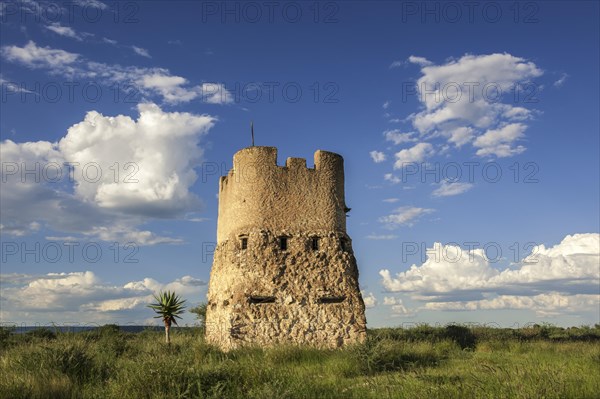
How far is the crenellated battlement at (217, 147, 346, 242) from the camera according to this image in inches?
715

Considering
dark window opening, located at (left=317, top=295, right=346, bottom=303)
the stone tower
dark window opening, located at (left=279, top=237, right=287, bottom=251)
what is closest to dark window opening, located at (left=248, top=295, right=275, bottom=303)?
the stone tower

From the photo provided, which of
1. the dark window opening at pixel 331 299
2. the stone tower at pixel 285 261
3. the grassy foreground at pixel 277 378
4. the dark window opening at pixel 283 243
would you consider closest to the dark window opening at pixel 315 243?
Answer: the stone tower at pixel 285 261

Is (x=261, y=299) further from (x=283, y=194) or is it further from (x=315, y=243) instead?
(x=283, y=194)

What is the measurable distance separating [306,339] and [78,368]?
23.3 ft

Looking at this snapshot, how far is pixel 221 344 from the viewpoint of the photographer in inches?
691

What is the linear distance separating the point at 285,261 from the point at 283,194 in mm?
2287

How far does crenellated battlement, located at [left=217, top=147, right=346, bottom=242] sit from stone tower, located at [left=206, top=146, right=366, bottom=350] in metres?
0.03

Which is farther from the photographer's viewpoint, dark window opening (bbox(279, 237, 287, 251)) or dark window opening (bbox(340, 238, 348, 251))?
dark window opening (bbox(340, 238, 348, 251))

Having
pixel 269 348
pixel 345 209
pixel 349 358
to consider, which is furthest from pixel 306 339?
pixel 345 209

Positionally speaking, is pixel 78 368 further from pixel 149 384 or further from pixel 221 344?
pixel 221 344

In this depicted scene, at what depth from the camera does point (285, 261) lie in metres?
17.8

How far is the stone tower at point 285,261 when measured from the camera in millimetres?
17188

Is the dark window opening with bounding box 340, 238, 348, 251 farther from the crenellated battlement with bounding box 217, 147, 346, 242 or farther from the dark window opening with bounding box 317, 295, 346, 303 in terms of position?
the dark window opening with bounding box 317, 295, 346, 303

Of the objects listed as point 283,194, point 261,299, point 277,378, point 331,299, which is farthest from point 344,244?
point 277,378
